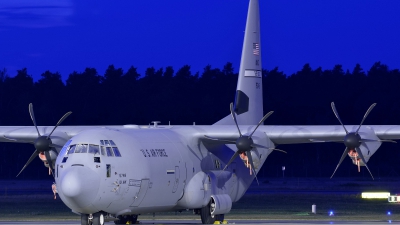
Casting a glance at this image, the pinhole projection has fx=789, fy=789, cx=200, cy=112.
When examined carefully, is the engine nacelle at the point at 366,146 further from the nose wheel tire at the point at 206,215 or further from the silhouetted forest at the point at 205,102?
the silhouetted forest at the point at 205,102

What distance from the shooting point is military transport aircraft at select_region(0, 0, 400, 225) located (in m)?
17.4

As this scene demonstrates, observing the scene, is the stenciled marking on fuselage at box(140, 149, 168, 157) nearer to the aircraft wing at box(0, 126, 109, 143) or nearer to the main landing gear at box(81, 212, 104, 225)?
the main landing gear at box(81, 212, 104, 225)

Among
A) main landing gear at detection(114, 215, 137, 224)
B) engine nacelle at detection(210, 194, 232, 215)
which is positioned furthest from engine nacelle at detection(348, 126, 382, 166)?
main landing gear at detection(114, 215, 137, 224)

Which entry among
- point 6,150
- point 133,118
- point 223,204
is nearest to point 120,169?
point 223,204

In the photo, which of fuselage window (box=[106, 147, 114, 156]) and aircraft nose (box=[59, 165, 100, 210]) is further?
fuselage window (box=[106, 147, 114, 156])

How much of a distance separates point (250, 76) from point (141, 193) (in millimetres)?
8091

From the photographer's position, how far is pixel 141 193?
60.9ft

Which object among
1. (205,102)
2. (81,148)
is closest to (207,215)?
(81,148)

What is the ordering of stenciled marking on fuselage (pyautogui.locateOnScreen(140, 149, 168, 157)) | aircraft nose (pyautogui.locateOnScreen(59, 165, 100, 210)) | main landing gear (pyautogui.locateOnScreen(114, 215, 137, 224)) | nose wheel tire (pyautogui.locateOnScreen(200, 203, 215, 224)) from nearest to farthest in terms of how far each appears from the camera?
aircraft nose (pyautogui.locateOnScreen(59, 165, 100, 210)) < stenciled marking on fuselage (pyautogui.locateOnScreen(140, 149, 168, 157)) < nose wheel tire (pyautogui.locateOnScreen(200, 203, 215, 224)) < main landing gear (pyautogui.locateOnScreen(114, 215, 137, 224))

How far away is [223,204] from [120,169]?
14.9ft

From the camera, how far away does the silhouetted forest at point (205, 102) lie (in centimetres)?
4859

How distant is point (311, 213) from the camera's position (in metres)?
27.4

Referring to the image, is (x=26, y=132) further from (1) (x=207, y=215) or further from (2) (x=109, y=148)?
(1) (x=207, y=215)

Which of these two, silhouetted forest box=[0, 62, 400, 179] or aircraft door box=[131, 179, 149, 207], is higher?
silhouetted forest box=[0, 62, 400, 179]
